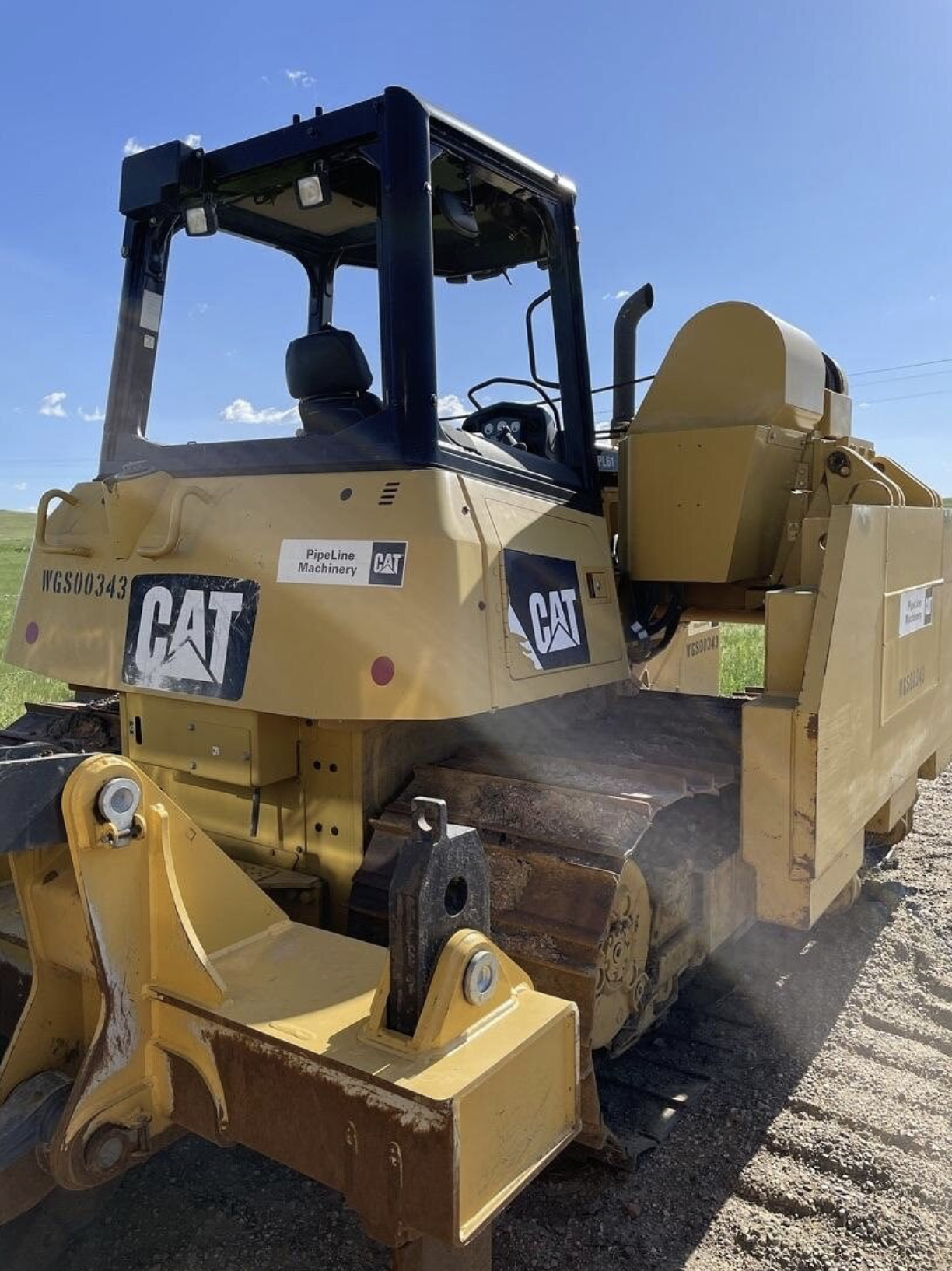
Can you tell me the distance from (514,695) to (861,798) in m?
1.45

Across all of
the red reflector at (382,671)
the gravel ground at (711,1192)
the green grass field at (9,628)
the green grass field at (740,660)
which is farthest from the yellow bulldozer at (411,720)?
the green grass field at (740,660)

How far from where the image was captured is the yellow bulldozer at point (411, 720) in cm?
198

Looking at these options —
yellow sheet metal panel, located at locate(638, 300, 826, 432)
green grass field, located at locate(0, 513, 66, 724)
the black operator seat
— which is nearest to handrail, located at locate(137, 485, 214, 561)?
the black operator seat

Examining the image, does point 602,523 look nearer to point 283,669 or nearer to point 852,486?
point 852,486

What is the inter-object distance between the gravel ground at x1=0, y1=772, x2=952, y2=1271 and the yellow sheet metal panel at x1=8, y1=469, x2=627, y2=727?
4.62 feet

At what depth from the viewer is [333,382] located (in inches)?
124

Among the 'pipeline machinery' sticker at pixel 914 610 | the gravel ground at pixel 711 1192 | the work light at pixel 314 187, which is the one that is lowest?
the gravel ground at pixel 711 1192

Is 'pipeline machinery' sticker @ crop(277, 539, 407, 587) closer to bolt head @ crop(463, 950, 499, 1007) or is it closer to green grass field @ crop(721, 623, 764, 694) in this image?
bolt head @ crop(463, 950, 499, 1007)

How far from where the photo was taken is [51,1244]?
263cm

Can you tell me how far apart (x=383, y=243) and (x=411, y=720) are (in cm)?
136

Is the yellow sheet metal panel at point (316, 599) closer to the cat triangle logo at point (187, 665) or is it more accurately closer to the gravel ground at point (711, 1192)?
the cat triangle logo at point (187, 665)

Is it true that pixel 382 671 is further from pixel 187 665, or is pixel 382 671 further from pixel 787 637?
pixel 787 637

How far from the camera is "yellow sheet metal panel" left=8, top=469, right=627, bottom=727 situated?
2.59 m

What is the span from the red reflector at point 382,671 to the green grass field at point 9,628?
210cm
